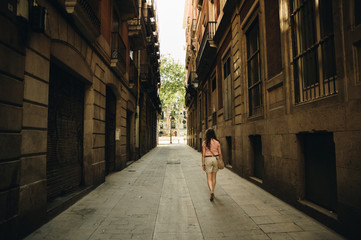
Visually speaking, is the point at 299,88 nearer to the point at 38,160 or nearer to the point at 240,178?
the point at 240,178

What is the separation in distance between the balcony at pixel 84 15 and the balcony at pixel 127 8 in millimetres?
3465

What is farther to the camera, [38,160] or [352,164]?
[38,160]

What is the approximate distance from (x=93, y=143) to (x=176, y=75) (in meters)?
37.5

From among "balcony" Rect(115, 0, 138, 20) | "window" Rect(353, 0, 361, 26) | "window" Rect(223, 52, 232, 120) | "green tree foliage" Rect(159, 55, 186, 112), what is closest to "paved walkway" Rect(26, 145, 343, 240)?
"window" Rect(353, 0, 361, 26)

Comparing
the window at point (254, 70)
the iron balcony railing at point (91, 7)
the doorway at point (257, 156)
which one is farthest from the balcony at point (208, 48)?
the iron balcony railing at point (91, 7)

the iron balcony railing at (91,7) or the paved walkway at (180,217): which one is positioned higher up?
the iron balcony railing at (91,7)

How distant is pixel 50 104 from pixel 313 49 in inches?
230

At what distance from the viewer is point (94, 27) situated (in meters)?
6.36

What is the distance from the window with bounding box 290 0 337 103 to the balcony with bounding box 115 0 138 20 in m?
7.58

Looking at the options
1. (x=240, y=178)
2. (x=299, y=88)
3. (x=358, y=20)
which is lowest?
(x=240, y=178)

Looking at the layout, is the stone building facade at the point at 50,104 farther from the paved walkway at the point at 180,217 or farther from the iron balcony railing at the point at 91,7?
the paved walkway at the point at 180,217

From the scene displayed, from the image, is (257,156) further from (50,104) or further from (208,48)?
(208,48)

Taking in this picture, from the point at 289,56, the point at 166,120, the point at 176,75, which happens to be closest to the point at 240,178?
the point at 289,56

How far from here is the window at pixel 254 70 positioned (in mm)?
7605
